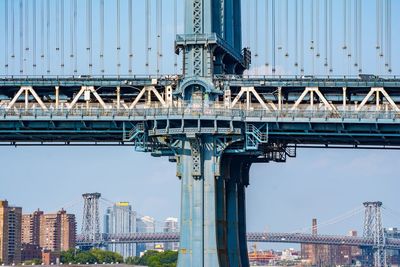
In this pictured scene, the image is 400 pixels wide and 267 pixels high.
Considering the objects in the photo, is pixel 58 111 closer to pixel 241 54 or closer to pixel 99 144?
pixel 99 144

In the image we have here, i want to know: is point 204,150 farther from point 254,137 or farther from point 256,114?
point 256,114

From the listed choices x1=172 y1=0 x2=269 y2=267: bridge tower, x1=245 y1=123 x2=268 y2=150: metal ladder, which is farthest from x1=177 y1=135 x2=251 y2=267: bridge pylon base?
x1=245 y1=123 x2=268 y2=150: metal ladder

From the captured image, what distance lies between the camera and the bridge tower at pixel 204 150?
4670 inches

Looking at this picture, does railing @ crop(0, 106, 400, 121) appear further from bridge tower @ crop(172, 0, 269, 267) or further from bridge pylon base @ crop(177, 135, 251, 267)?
bridge pylon base @ crop(177, 135, 251, 267)

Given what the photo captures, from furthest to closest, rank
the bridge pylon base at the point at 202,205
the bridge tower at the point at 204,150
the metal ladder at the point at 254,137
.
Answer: the metal ladder at the point at 254,137, the bridge tower at the point at 204,150, the bridge pylon base at the point at 202,205

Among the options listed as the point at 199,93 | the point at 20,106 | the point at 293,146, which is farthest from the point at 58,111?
the point at 293,146

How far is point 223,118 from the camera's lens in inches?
4692

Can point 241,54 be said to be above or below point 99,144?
above

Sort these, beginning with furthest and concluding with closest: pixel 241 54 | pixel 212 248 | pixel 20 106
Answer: pixel 241 54, pixel 20 106, pixel 212 248

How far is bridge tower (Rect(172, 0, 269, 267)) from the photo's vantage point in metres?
119

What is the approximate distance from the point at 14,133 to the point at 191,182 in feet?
64.6

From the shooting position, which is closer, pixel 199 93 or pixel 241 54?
pixel 199 93

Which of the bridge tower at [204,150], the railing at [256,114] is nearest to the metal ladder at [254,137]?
the bridge tower at [204,150]

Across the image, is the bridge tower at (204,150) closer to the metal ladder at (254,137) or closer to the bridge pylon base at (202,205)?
the bridge pylon base at (202,205)
